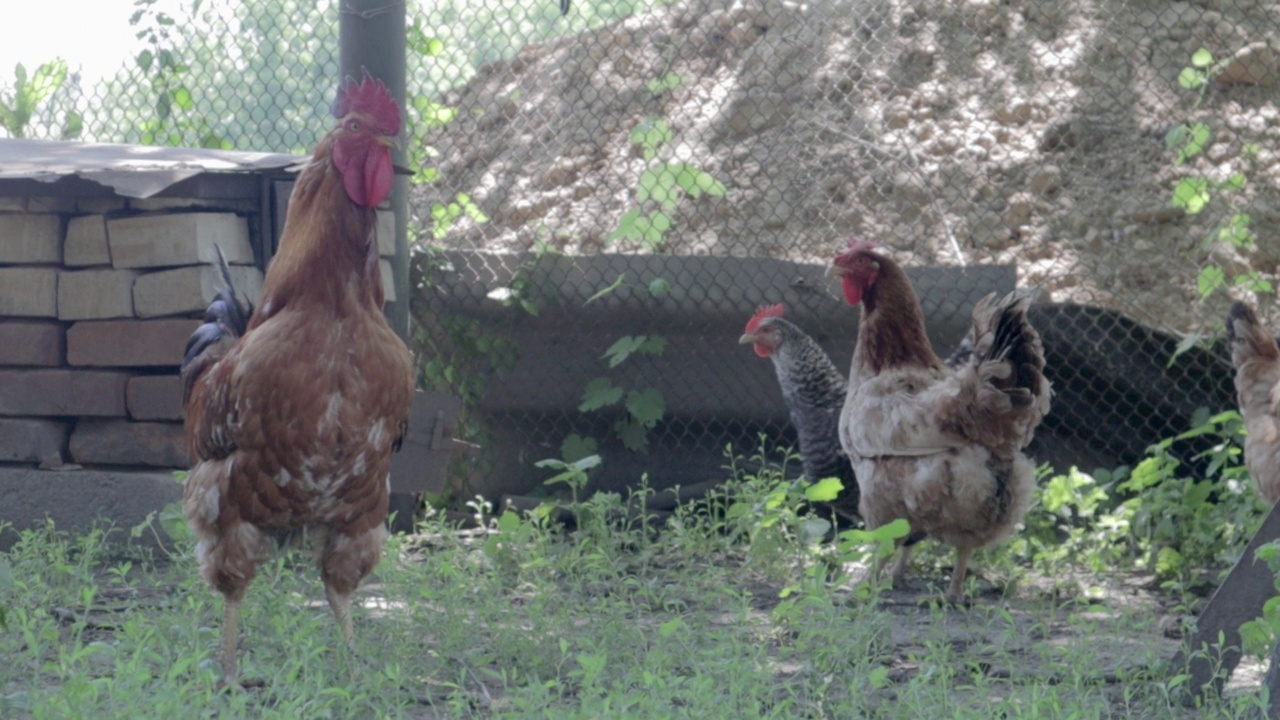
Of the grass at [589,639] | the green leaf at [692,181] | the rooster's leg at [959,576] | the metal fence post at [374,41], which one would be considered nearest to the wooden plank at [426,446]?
the grass at [589,639]

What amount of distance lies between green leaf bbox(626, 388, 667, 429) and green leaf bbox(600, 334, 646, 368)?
0.64 ft

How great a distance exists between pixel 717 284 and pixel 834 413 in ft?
3.12

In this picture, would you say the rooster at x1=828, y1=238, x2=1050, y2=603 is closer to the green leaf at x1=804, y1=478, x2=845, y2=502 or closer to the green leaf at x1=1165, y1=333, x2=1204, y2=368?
the green leaf at x1=804, y1=478, x2=845, y2=502

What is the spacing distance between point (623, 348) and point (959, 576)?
1.99 metres

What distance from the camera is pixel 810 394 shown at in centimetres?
550

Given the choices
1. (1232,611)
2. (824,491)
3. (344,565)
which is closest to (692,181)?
(824,491)

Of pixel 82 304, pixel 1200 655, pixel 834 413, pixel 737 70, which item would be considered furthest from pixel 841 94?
pixel 1200 655

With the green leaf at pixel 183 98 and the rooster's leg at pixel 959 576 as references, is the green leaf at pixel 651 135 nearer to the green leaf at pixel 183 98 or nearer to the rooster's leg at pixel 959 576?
the green leaf at pixel 183 98

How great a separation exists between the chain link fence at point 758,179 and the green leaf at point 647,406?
2 centimetres

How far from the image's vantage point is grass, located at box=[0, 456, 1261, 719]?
289cm

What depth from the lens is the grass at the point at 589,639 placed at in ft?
9.48

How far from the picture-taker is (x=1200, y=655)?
3.04m

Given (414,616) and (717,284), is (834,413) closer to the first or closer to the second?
(717,284)

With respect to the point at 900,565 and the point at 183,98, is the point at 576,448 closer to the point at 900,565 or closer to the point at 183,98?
the point at 900,565
